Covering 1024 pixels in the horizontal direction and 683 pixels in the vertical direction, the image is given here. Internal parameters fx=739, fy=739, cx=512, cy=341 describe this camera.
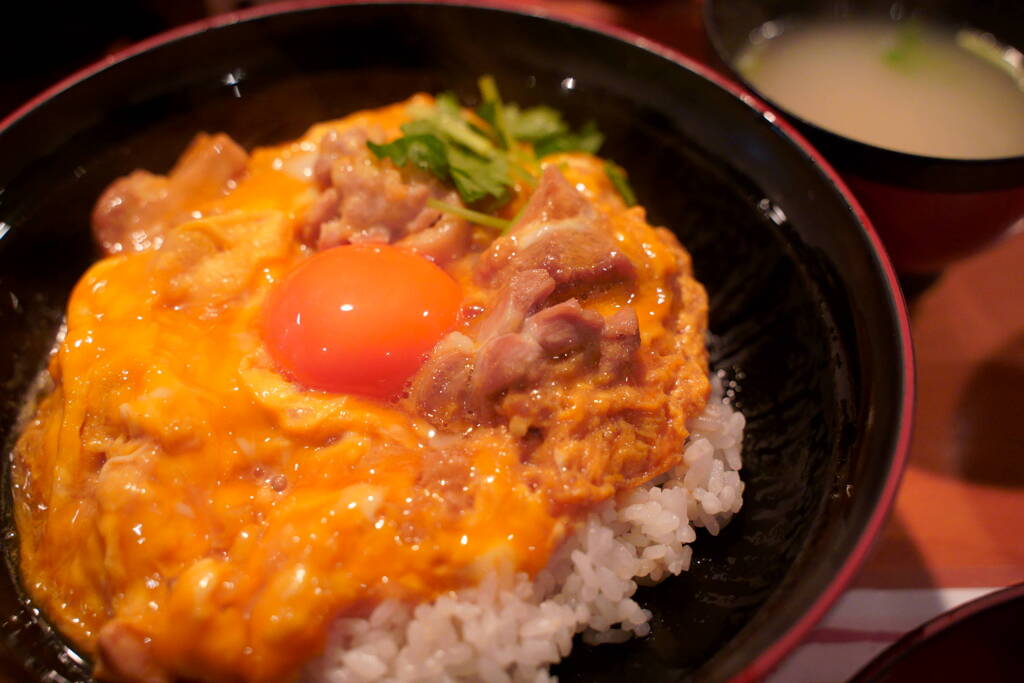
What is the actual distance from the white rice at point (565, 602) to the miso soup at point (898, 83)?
68.9 inches

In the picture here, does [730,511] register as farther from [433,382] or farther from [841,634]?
[433,382]

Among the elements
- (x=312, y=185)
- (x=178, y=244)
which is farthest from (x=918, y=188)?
(x=178, y=244)

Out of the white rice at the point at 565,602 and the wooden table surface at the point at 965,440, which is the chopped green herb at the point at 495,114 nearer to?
the wooden table surface at the point at 965,440

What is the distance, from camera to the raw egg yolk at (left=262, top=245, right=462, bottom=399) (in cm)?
215

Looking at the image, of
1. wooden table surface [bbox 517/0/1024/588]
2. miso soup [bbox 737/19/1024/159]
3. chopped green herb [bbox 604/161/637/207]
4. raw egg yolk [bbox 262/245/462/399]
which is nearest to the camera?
raw egg yolk [bbox 262/245/462/399]

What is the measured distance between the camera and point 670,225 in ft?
9.52

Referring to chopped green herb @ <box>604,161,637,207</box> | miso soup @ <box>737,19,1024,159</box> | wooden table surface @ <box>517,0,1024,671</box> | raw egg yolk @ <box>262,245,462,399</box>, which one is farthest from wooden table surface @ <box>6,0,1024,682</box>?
raw egg yolk @ <box>262,245,462,399</box>

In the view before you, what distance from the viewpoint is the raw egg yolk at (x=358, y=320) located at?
215cm

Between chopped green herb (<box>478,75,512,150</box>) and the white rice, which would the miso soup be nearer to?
chopped green herb (<box>478,75,512,150</box>)

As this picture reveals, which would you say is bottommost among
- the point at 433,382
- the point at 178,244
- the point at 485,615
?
the point at 485,615

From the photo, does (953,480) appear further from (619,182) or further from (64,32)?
(64,32)

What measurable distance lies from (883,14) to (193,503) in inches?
155

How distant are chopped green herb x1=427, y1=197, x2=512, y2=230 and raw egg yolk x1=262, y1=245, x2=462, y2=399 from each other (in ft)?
0.77

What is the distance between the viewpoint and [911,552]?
2.43 meters
